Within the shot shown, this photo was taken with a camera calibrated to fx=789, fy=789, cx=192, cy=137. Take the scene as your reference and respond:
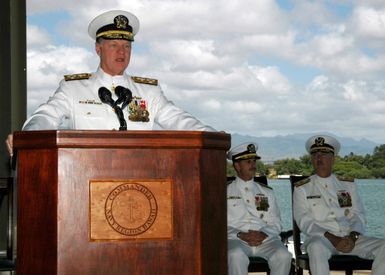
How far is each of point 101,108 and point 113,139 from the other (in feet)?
2.14

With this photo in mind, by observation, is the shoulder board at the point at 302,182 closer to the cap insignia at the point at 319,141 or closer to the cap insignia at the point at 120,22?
the cap insignia at the point at 319,141

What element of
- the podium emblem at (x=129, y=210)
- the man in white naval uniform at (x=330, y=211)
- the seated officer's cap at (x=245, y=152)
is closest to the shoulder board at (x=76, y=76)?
the podium emblem at (x=129, y=210)

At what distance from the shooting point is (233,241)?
429 cm

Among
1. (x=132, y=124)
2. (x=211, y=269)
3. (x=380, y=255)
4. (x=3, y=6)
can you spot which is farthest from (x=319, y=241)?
(x=3, y=6)

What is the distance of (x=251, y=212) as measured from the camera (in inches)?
182

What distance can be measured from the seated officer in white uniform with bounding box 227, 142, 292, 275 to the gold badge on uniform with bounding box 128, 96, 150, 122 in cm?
170

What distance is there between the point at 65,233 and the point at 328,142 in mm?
2904

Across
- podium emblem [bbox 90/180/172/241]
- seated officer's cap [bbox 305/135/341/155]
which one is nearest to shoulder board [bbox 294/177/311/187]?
seated officer's cap [bbox 305/135/341/155]

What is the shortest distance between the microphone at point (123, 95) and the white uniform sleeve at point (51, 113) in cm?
19

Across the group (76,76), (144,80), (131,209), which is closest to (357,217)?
(144,80)

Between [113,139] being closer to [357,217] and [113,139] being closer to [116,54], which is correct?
[116,54]

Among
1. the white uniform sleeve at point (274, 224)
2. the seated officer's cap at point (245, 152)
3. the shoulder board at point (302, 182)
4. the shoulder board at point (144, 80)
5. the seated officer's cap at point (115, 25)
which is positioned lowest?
the white uniform sleeve at point (274, 224)

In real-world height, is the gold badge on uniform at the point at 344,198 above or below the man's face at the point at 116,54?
below

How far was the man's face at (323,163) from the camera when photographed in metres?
4.67
